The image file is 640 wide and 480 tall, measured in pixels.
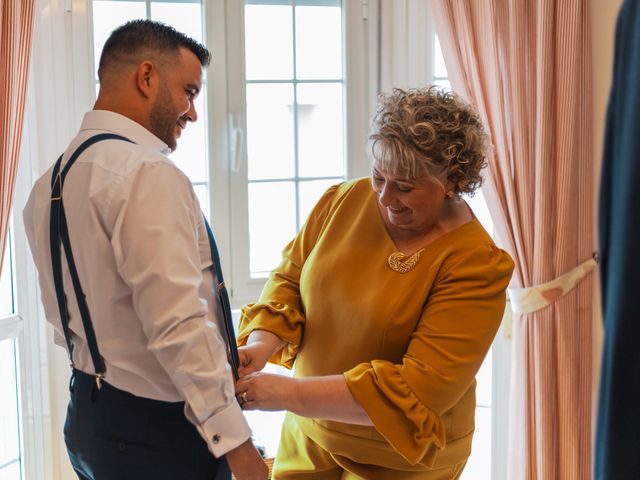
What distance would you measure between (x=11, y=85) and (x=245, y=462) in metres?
1.49

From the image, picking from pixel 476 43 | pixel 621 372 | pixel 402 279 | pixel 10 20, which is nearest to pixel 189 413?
pixel 402 279

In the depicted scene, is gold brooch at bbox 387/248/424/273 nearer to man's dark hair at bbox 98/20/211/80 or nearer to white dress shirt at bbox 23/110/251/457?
white dress shirt at bbox 23/110/251/457

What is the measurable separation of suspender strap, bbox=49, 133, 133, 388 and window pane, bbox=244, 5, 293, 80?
1588mm

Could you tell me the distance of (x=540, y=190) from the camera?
2.66 meters

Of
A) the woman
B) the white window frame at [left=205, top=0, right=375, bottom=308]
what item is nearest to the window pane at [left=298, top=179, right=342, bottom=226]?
the white window frame at [left=205, top=0, right=375, bottom=308]

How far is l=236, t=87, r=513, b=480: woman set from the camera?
1.65 m

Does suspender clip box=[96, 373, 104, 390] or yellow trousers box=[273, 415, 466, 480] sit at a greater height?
suspender clip box=[96, 373, 104, 390]

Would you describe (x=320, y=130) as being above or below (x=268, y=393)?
above

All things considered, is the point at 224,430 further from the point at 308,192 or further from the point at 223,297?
the point at 308,192

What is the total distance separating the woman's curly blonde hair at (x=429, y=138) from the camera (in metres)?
1.68

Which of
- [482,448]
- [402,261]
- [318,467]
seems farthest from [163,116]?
[482,448]

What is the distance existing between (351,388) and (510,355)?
1590 millimetres

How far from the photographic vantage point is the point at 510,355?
305 centimetres

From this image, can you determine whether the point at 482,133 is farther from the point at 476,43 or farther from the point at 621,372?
the point at 621,372
